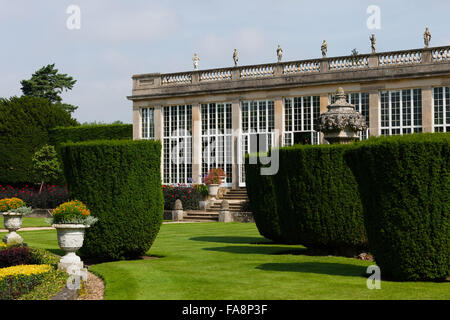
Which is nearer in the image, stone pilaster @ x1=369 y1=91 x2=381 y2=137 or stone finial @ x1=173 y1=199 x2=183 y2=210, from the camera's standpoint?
stone finial @ x1=173 y1=199 x2=183 y2=210

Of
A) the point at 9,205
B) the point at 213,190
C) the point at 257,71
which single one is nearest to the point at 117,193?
the point at 9,205

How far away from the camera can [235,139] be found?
103 ft

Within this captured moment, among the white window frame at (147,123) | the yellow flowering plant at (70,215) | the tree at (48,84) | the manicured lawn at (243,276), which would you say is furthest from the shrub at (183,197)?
the tree at (48,84)

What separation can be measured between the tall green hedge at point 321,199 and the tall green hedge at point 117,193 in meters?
3.16

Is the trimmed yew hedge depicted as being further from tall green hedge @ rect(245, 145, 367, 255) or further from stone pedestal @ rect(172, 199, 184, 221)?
stone pedestal @ rect(172, 199, 184, 221)

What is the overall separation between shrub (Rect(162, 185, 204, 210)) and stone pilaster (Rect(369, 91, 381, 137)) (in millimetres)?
9456

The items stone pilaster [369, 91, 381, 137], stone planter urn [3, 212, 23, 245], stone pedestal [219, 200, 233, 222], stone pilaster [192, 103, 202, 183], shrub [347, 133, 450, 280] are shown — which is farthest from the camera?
stone pilaster [192, 103, 202, 183]

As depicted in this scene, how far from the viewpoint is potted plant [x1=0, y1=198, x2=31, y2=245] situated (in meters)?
14.8

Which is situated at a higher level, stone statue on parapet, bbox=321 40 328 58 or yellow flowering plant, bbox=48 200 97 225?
stone statue on parapet, bbox=321 40 328 58

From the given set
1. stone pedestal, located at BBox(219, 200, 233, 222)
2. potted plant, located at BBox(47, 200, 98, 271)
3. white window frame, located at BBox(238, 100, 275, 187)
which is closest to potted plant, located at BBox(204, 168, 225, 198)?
white window frame, located at BBox(238, 100, 275, 187)

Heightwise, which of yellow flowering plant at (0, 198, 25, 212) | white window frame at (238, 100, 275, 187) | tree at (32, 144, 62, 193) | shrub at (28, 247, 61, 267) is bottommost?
shrub at (28, 247, 61, 267)

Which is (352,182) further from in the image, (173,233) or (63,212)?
(173,233)

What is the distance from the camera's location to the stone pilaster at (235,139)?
31.2 meters

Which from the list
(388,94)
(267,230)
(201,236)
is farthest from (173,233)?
(388,94)
